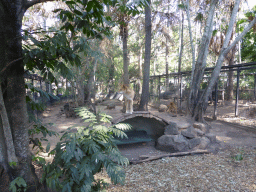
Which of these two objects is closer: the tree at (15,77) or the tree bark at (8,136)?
the tree bark at (8,136)

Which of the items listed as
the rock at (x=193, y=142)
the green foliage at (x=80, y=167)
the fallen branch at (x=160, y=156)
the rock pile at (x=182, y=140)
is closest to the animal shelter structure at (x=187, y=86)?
the rock pile at (x=182, y=140)

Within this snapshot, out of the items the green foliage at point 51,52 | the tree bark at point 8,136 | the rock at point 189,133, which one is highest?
the green foliage at point 51,52

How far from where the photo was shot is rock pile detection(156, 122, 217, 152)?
18.0 ft

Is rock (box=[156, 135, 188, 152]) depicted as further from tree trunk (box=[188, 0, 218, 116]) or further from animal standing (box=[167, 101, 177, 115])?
animal standing (box=[167, 101, 177, 115])

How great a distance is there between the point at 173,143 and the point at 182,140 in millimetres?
302

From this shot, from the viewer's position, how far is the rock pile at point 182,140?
547 cm

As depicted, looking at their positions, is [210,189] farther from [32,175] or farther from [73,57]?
[73,57]

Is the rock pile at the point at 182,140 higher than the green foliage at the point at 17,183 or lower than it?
lower

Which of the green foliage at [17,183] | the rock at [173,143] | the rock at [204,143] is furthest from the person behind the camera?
the rock at [204,143]

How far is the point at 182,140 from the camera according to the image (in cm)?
553

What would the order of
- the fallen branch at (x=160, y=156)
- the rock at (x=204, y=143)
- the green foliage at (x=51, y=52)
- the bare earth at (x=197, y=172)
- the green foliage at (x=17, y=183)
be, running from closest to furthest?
the green foliage at (x=51, y=52) → the green foliage at (x=17, y=183) → the bare earth at (x=197, y=172) → the fallen branch at (x=160, y=156) → the rock at (x=204, y=143)

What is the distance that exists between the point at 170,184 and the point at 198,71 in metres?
6.32

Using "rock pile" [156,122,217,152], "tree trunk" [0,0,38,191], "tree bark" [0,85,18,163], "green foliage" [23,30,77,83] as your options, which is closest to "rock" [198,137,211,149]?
"rock pile" [156,122,217,152]

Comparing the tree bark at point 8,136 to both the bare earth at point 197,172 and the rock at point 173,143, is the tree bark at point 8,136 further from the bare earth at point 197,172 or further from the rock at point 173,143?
the rock at point 173,143
